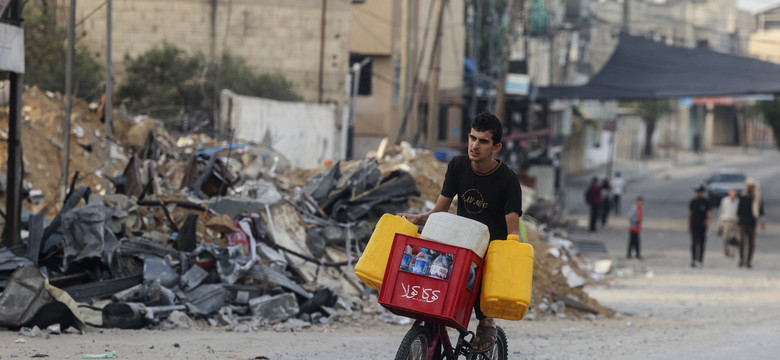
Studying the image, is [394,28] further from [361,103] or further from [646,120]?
[646,120]

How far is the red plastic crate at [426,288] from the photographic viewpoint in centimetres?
544

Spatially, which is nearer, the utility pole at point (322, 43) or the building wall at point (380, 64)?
the utility pole at point (322, 43)

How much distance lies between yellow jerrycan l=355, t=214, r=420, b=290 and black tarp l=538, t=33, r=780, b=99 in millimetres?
27675

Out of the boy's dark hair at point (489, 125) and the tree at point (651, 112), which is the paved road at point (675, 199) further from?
the boy's dark hair at point (489, 125)

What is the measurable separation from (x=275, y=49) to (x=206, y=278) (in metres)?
22.0

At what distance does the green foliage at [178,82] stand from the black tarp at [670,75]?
12.1 meters

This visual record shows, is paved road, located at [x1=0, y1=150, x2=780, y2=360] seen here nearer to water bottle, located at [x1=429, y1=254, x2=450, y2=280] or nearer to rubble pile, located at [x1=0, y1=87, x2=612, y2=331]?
rubble pile, located at [x1=0, y1=87, x2=612, y2=331]

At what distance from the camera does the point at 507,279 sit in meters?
5.51

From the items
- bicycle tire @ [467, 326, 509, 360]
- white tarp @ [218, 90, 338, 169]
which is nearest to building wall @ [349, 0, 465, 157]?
white tarp @ [218, 90, 338, 169]

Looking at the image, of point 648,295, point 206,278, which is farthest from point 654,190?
point 206,278

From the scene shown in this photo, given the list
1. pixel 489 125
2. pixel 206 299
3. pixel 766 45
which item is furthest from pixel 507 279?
pixel 766 45

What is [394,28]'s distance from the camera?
120 feet

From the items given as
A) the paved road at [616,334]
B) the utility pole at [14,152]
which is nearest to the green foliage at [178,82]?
the paved road at [616,334]

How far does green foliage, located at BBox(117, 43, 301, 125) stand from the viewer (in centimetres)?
2908
